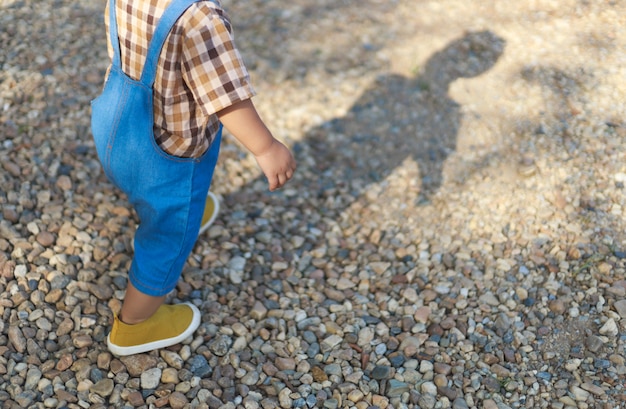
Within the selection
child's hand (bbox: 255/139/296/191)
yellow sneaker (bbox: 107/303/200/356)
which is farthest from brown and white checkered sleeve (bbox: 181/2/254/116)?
yellow sneaker (bbox: 107/303/200/356)

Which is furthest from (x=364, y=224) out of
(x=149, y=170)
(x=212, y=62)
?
(x=212, y=62)

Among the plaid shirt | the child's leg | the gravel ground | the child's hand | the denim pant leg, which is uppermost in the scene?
the plaid shirt

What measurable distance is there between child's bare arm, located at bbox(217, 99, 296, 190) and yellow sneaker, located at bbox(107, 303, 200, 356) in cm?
82

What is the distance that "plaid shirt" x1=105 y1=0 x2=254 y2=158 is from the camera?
5.74 ft

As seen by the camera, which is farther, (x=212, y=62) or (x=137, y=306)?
(x=137, y=306)

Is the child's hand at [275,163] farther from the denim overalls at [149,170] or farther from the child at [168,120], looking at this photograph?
the denim overalls at [149,170]

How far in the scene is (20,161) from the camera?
10.2 ft

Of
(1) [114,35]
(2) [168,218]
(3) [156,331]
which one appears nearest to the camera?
(1) [114,35]

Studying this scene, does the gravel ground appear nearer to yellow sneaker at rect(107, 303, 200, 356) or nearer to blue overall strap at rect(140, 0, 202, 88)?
yellow sneaker at rect(107, 303, 200, 356)

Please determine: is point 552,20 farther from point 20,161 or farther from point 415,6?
point 20,161

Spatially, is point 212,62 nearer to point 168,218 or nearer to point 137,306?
point 168,218

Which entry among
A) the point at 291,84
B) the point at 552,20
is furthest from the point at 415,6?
the point at 291,84

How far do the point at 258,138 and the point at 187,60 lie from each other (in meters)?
0.31

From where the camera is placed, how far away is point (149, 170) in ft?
6.57
